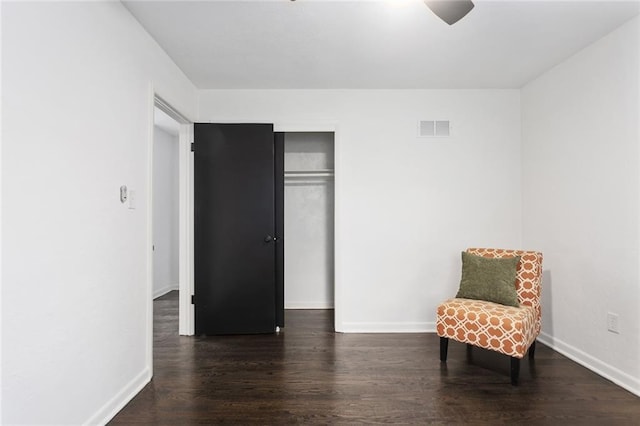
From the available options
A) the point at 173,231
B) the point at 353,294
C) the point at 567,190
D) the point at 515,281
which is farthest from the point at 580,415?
the point at 173,231

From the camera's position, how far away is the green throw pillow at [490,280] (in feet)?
8.64

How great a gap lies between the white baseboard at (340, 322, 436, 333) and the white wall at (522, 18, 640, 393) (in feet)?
3.52

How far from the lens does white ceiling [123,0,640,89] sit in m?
2.13

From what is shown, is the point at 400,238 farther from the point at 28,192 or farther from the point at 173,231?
the point at 173,231

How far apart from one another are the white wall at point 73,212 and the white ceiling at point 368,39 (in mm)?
491

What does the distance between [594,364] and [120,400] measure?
11.0 ft

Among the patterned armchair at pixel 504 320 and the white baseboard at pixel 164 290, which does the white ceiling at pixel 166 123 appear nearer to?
the white baseboard at pixel 164 290

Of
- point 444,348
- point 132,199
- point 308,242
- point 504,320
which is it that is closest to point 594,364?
point 504,320

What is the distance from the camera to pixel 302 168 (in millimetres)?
4312

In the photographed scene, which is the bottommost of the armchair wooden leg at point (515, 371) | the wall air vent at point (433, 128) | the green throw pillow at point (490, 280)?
the armchair wooden leg at point (515, 371)

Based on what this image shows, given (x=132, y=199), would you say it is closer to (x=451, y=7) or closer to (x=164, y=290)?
(x=451, y=7)

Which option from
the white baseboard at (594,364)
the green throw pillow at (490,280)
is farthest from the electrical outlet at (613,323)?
the green throw pillow at (490,280)

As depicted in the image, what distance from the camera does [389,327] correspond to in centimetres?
347

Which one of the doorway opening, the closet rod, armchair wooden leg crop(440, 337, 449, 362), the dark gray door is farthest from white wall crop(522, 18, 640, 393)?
the doorway opening
